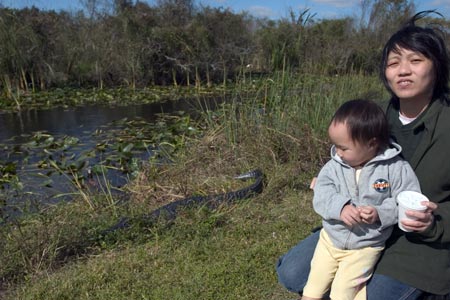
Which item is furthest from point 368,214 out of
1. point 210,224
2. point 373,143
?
point 210,224

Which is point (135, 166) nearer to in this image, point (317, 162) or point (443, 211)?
point (317, 162)

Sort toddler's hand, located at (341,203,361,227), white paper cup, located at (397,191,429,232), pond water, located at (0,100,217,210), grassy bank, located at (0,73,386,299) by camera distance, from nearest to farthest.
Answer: white paper cup, located at (397,191,429,232) → toddler's hand, located at (341,203,361,227) → grassy bank, located at (0,73,386,299) → pond water, located at (0,100,217,210)

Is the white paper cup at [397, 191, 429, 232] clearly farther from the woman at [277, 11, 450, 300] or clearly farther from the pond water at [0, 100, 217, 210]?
the pond water at [0, 100, 217, 210]

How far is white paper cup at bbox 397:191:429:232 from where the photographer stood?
1.53 metres

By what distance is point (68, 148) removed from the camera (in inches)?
249

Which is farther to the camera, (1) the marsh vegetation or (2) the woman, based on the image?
(1) the marsh vegetation

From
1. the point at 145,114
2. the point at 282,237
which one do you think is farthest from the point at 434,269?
the point at 145,114

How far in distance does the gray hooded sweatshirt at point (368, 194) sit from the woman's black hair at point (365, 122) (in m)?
0.06

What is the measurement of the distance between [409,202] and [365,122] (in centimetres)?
34

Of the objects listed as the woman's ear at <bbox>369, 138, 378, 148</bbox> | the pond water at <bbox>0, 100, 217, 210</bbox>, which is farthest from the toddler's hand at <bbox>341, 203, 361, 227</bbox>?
the pond water at <bbox>0, 100, 217, 210</bbox>

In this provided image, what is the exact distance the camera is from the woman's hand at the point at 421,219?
1536mm

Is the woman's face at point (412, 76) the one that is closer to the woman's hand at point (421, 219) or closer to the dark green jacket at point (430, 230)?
the dark green jacket at point (430, 230)

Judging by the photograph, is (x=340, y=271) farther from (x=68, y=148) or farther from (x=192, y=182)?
(x=68, y=148)

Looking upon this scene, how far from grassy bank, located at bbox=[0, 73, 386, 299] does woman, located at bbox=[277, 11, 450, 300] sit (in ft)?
3.15
